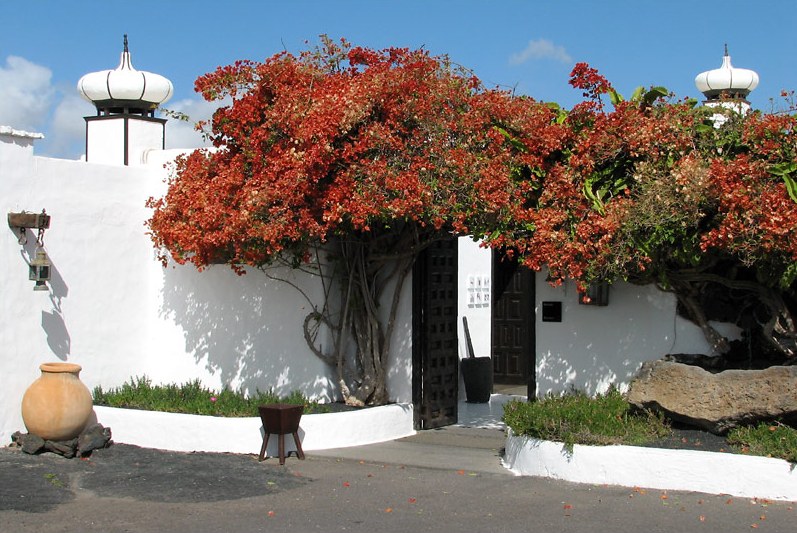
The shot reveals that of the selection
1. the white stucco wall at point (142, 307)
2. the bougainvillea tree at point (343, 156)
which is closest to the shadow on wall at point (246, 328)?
the white stucco wall at point (142, 307)

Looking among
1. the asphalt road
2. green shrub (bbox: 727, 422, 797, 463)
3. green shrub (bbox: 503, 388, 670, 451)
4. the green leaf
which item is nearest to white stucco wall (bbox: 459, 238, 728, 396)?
green shrub (bbox: 503, 388, 670, 451)

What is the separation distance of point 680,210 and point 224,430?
189 inches

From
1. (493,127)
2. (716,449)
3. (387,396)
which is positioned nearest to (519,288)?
(387,396)

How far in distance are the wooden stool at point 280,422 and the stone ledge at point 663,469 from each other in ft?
7.06

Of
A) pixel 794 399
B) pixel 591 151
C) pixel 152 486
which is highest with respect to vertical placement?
pixel 591 151

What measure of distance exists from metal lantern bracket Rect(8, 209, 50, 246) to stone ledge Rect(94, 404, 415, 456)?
193 centimetres

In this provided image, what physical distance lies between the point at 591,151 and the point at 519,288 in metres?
6.11

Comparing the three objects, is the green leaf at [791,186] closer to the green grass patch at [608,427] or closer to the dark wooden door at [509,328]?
the green grass patch at [608,427]

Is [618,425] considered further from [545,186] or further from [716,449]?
[545,186]

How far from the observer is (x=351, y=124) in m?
9.80

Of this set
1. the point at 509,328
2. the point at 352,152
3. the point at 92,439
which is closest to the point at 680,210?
the point at 352,152

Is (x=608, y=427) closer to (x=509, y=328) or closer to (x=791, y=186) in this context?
(x=791, y=186)

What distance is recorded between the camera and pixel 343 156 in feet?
32.2

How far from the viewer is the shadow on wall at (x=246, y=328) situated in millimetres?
11547
